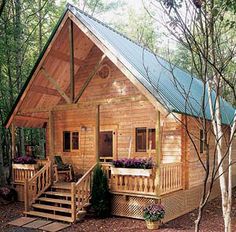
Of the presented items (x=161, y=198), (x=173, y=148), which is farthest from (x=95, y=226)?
(x=173, y=148)

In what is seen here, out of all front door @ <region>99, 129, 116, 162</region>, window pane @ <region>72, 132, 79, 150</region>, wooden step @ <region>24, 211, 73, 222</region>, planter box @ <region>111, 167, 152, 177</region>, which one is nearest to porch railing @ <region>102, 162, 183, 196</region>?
planter box @ <region>111, 167, 152, 177</region>

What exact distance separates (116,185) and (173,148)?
2.67 meters

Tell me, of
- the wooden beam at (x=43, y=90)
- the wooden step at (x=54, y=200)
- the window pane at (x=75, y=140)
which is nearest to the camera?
the wooden step at (x=54, y=200)

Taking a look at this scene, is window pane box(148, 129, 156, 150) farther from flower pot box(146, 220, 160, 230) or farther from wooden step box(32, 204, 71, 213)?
wooden step box(32, 204, 71, 213)

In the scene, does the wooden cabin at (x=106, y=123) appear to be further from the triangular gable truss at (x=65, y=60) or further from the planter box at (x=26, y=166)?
the planter box at (x=26, y=166)

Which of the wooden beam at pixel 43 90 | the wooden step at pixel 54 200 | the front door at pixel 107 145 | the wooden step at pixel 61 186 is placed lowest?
the wooden step at pixel 54 200

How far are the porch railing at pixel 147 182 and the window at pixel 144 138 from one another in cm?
180

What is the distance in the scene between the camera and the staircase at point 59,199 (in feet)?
29.5

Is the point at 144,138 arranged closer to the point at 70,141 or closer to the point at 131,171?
the point at 131,171

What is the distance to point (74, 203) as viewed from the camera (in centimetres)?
888

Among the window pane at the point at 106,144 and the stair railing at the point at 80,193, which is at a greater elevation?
the window pane at the point at 106,144

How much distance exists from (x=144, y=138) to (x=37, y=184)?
426 cm

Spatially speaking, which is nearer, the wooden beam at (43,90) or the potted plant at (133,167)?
the potted plant at (133,167)

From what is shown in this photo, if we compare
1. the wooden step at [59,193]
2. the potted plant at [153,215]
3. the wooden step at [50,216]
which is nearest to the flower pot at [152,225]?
the potted plant at [153,215]
